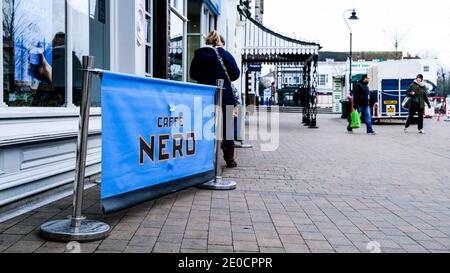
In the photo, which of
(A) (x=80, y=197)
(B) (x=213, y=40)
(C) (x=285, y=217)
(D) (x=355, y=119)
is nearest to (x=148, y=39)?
(B) (x=213, y=40)

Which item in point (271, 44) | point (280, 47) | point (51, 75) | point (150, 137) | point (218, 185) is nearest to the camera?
point (150, 137)

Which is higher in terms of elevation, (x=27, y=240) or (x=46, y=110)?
(x=46, y=110)

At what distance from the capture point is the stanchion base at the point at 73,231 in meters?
3.65

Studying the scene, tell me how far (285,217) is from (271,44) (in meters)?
15.1

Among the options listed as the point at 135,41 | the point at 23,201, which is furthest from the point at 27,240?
the point at 135,41

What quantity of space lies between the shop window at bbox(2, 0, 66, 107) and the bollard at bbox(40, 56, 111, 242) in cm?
133

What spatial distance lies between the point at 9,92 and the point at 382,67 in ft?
70.3

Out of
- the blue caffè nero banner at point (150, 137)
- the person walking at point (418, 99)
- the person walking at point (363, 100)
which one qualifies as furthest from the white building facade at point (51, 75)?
the person walking at point (418, 99)

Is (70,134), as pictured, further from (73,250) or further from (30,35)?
(73,250)

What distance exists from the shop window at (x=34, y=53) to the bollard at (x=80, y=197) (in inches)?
52.4

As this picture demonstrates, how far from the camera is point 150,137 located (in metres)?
4.38

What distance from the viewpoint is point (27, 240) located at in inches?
143

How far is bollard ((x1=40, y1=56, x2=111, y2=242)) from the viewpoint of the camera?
143 inches

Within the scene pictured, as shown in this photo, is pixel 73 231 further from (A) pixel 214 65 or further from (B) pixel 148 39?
(B) pixel 148 39
